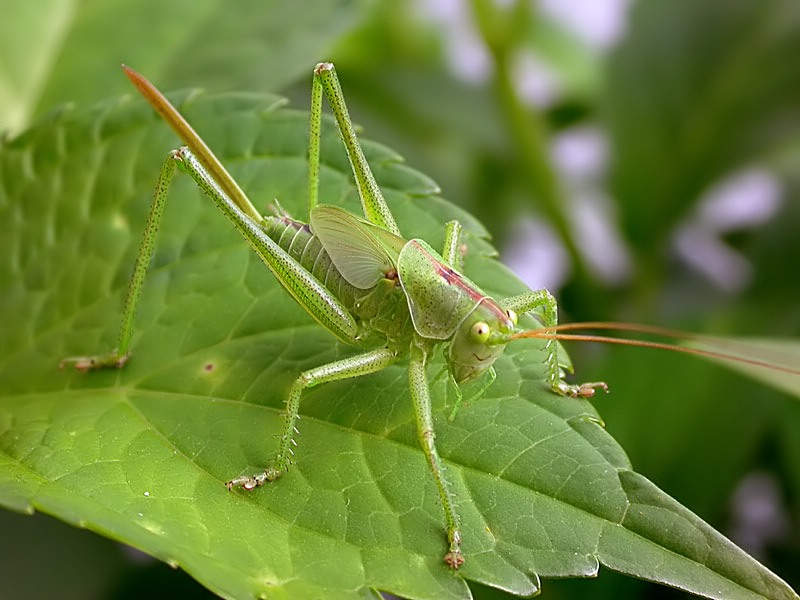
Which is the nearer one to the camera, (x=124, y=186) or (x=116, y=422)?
(x=116, y=422)

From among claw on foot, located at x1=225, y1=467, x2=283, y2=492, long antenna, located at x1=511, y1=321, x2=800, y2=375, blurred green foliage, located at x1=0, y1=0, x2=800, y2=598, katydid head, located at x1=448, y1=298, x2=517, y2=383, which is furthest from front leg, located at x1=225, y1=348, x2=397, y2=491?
blurred green foliage, located at x1=0, y1=0, x2=800, y2=598

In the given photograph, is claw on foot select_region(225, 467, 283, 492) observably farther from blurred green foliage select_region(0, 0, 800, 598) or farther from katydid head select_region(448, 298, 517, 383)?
blurred green foliage select_region(0, 0, 800, 598)

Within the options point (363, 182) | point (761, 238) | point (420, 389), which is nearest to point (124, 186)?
point (363, 182)

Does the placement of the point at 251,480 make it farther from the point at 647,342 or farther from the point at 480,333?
the point at 647,342

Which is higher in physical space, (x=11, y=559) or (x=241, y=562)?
(x=241, y=562)

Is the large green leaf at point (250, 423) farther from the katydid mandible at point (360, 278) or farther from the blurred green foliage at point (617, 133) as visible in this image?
the blurred green foliage at point (617, 133)

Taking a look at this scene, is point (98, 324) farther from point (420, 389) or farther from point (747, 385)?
point (747, 385)

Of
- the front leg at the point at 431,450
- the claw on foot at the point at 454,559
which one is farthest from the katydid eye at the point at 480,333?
the claw on foot at the point at 454,559
